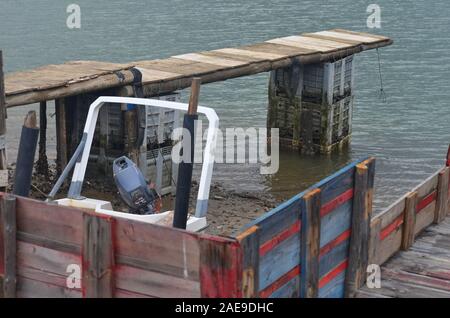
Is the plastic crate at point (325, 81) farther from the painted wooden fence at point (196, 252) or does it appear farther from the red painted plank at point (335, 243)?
the red painted plank at point (335, 243)

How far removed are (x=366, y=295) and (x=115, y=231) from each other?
116 inches

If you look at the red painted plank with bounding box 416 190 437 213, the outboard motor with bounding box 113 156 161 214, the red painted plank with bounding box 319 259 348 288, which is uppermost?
the red painted plank with bounding box 319 259 348 288

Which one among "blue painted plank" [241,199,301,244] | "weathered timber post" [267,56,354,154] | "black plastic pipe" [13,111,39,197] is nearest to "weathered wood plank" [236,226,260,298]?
"blue painted plank" [241,199,301,244]

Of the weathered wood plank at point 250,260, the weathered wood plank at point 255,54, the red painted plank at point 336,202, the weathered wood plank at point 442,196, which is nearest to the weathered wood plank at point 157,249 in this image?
the weathered wood plank at point 250,260

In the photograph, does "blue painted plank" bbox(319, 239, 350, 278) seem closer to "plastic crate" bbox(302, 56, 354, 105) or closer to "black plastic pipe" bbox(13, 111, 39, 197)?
"black plastic pipe" bbox(13, 111, 39, 197)

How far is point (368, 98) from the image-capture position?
33125mm

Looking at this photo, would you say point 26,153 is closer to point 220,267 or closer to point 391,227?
point 220,267

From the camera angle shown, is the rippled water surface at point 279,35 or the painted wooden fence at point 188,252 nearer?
the painted wooden fence at point 188,252

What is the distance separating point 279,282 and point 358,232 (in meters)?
1.48

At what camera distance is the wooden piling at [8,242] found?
7824mm

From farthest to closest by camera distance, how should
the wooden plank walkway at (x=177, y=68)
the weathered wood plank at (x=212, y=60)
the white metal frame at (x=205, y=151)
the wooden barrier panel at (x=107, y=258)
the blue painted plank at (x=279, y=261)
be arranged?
the weathered wood plank at (x=212, y=60)
the wooden plank walkway at (x=177, y=68)
the white metal frame at (x=205, y=151)
the blue painted plank at (x=279, y=261)
the wooden barrier panel at (x=107, y=258)

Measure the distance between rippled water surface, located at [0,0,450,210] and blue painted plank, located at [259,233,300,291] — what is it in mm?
13325

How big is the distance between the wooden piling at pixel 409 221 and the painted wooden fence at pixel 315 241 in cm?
139

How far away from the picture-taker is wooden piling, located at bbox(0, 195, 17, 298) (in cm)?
782
